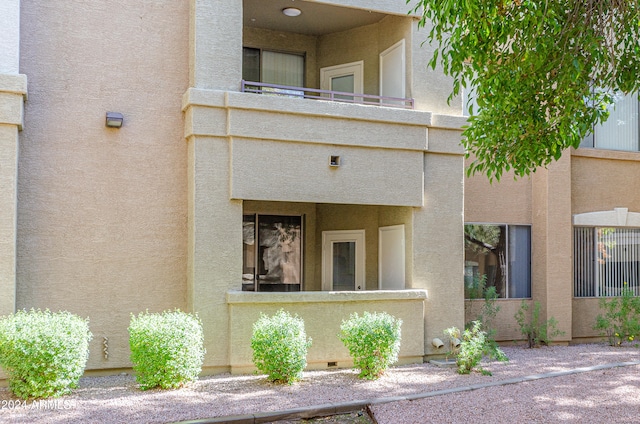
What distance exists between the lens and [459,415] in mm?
8336

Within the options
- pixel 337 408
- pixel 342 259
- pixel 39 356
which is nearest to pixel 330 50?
pixel 342 259

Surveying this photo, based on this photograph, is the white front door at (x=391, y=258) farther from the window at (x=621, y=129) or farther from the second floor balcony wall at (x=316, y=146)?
the window at (x=621, y=129)

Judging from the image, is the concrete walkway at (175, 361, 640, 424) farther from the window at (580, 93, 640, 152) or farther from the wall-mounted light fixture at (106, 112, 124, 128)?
the window at (580, 93, 640, 152)

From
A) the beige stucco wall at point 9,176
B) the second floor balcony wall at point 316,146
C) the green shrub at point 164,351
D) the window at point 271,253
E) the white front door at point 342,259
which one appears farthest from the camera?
the white front door at point 342,259

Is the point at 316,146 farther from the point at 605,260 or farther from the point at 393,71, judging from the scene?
the point at 605,260

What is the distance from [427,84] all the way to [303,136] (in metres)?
2.88

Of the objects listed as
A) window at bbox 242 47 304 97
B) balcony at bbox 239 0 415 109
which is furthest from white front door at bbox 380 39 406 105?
window at bbox 242 47 304 97

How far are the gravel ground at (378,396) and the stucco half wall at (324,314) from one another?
1.24ft

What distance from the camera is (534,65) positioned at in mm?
9117

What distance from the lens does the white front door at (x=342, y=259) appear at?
14.0m

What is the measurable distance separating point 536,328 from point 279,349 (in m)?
6.72

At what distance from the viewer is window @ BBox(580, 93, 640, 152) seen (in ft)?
50.5

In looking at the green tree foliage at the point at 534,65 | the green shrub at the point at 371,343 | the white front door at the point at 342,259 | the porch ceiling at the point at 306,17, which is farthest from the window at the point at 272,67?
the green shrub at the point at 371,343

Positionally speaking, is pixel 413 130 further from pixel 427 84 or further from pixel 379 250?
pixel 379 250
